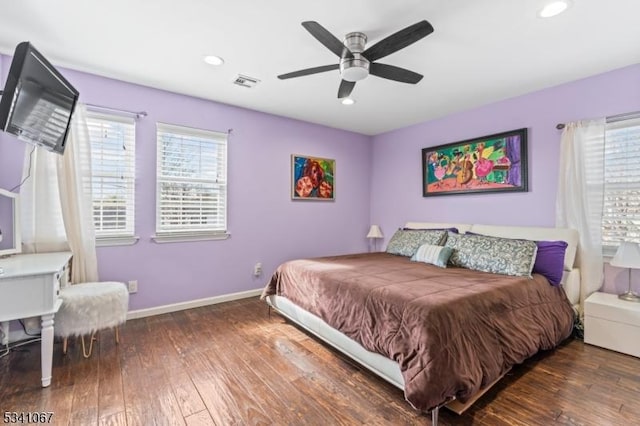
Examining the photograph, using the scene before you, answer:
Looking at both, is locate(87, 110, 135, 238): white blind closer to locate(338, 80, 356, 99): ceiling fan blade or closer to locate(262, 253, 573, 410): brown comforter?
locate(262, 253, 573, 410): brown comforter

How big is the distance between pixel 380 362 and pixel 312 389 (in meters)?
0.47

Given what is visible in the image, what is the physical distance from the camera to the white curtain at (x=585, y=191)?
275cm

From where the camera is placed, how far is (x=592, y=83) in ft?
9.32

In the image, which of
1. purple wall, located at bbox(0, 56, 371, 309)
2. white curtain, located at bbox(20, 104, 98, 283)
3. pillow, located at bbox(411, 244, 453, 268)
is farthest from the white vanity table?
pillow, located at bbox(411, 244, 453, 268)

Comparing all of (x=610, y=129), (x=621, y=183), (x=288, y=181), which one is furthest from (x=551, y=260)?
(x=288, y=181)

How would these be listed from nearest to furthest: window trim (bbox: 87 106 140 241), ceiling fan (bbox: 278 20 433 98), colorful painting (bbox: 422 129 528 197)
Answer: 1. ceiling fan (bbox: 278 20 433 98)
2. window trim (bbox: 87 106 140 241)
3. colorful painting (bbox: 422 129 528 197)

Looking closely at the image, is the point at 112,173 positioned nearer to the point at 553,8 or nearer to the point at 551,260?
the point at 553,8

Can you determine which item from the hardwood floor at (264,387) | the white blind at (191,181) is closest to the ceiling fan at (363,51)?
the white blind at (191,181)

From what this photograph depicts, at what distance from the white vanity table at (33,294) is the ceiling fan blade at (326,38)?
2.12 meters

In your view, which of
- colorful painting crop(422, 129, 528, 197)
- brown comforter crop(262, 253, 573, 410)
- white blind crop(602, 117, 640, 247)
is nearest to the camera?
brown comforter crop(262, 253, 573, 410)

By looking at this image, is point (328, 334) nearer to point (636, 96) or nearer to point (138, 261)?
point (138, 261)

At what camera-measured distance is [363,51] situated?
2139 mm

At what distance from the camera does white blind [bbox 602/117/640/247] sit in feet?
8.59

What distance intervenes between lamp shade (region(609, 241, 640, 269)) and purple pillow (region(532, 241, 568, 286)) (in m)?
0.35
